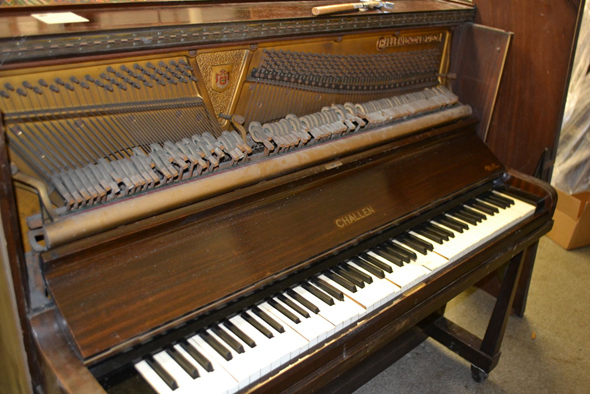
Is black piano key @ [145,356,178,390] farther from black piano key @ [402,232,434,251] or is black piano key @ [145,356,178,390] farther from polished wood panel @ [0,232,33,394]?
black piano key @ [402,232,434,251]

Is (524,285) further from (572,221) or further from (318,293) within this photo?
(318,293)

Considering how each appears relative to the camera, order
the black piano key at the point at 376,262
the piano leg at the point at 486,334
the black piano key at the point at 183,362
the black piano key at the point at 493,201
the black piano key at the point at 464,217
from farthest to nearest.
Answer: the piano leg at the point at 486,334 < the black piano key at the point at 493,201 < the black piano key at the point at 464,217 < the black piano key at the point at 376,262 < the black piano key at the point at 183,362

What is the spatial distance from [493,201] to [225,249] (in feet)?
4.27

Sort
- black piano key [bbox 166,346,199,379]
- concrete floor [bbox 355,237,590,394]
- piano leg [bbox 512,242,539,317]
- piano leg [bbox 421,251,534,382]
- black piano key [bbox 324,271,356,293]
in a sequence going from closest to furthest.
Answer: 1. black piano key [bbox 166,346,199,379]
2. black piano key [bbox 324,271,356,293]
3. piano leg [bbox 421,251,534,382]
4. concrete floor [bbox 355,237,590,394]
5. piano leg [bbox 512,242,539,317]

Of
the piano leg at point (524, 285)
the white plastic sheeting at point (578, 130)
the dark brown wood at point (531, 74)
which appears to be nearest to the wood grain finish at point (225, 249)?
the dark brown wood at point (531, 74)

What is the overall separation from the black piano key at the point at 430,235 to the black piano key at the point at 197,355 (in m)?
0.99

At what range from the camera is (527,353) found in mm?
2746

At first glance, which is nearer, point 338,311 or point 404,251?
point 338,311

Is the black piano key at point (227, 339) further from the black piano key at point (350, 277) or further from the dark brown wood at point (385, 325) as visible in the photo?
the black piano key at point (350, 277)

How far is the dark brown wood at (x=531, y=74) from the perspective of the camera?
232 cm

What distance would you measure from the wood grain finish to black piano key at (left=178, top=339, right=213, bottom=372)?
8cm

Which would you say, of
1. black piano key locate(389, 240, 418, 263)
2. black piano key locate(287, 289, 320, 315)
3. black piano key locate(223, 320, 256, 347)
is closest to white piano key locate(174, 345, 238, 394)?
black piano key locate(223, 320, 256, 347)

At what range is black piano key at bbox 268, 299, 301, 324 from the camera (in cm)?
146

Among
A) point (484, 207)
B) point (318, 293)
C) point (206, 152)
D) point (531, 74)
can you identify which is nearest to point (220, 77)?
point (206, 152)
